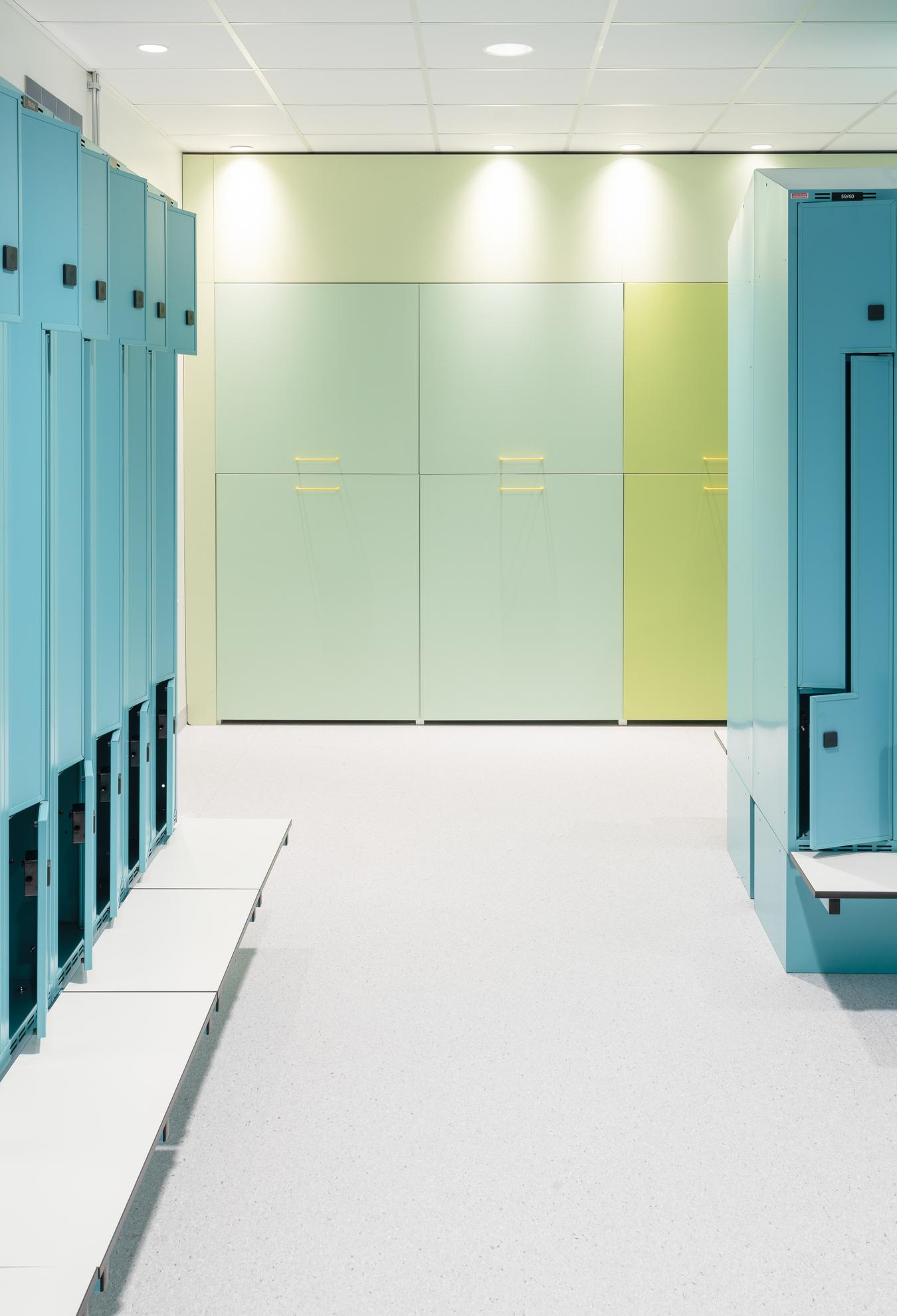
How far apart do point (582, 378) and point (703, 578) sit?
141 centimetres

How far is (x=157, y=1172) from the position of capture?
2.66 m

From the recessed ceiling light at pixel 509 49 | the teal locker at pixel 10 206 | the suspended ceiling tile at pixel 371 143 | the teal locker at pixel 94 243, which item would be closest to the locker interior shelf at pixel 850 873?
the teal locker at pixel 94 243

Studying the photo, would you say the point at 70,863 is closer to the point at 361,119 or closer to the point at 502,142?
the point at 361,119

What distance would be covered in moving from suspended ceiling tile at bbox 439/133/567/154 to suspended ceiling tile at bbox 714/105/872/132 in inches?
36.5

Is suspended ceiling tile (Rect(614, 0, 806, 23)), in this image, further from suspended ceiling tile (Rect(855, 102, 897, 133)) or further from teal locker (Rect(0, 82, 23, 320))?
teal locker (Rect(0, 82, 23, 320))

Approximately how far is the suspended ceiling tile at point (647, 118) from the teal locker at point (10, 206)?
4918 millimetres

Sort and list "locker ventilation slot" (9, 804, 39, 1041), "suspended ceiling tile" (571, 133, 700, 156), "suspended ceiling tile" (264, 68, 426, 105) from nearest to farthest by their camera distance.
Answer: "locker ventilation slot" (9, 804, 39, 1041), "suspended ceiling tile" (264, 68, 426, 105), "suspended ceiling tile" (571, 133, 700, 156)

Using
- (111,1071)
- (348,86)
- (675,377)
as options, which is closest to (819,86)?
(675,377)

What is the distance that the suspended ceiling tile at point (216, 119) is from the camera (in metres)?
6.57

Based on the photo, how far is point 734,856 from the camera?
4.87 meters

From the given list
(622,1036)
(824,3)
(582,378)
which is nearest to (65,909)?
(622,1036)

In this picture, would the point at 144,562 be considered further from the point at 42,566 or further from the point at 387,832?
the point at 387,832

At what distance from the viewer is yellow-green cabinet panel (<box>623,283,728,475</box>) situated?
7.49 m

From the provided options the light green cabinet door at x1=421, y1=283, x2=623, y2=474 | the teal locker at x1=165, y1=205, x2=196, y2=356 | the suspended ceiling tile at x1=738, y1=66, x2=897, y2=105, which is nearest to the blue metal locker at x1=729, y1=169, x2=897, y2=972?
the teal locker at x1=165, y1=205, x2=196, y2=356
